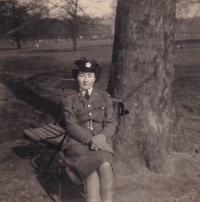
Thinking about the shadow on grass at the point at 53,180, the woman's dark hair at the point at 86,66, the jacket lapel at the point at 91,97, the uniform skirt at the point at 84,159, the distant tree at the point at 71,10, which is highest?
the distant tree at the point at 71,10

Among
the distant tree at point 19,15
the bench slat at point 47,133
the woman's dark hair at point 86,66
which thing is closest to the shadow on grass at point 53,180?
the bench slat at point 47,133

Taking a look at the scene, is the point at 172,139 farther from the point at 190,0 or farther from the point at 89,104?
the point at 190,0

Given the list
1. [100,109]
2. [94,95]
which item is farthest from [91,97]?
[100,109]

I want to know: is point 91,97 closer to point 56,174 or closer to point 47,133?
point 47,133

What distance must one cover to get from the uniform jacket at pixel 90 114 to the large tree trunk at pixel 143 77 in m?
0.93

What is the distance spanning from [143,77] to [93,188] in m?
1.86

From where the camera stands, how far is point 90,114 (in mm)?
3387

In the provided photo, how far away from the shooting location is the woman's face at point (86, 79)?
3.24 m

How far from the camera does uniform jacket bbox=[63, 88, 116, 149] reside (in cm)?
331

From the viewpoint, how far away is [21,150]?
4.89m

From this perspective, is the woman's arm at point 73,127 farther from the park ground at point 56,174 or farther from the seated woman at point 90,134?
the park ground at point 56,174

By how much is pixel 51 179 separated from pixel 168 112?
1.93 meters

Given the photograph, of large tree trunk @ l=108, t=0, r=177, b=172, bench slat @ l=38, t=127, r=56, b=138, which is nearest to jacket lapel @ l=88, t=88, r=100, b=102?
bench slat @ l=38, t=127, r=56, b=138

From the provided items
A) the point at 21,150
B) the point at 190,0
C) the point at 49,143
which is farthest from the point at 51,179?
the point at 190,0
